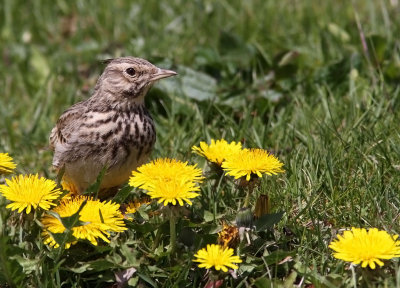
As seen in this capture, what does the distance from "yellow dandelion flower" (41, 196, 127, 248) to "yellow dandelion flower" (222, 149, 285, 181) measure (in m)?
0.60

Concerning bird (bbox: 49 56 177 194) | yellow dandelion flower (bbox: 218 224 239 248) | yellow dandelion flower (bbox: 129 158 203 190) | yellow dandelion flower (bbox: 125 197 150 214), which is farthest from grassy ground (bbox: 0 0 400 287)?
bird (bbox: 49 56 177 194)

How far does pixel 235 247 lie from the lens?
3695mm

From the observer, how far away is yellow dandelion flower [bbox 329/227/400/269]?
3305 mm

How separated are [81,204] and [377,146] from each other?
78.5 inches

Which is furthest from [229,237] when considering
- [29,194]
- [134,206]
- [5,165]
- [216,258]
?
[5,165]

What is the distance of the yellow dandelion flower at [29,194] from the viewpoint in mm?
3631

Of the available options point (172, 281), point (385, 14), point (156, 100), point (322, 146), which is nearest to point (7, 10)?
point (156, 100)

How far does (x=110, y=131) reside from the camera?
14.9 ft

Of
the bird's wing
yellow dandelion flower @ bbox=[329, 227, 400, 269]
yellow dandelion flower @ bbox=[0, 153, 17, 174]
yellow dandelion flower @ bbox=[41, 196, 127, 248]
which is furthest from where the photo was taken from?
the bird's wing

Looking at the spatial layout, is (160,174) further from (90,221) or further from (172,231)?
(90,221)

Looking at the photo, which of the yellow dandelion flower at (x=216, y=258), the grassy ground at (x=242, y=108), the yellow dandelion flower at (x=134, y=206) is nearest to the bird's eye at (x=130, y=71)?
the grassy ground at (x=242, y=108)

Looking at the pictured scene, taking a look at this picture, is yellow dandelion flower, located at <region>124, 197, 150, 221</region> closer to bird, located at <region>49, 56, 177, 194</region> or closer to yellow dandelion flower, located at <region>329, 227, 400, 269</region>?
bird, located at <region>49, 56, 177, 194</region>

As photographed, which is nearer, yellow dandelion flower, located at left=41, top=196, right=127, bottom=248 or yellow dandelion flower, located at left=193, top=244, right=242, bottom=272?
yellow dandelion flower, located at left=193, top=244, right=242, bottom=272

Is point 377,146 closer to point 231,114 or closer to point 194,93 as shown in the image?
point 231,114
